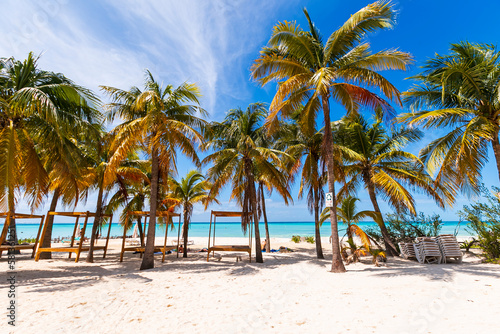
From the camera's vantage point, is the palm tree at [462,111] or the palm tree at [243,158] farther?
the palm tree at [243,158]

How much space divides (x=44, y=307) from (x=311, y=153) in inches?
477

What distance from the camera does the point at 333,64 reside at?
30.9 feet

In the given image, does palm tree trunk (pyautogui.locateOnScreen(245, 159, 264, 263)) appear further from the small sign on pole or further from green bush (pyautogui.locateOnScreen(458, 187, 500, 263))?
green bush (pyautogui.locateOnScreen(458, 187, 500, 263))

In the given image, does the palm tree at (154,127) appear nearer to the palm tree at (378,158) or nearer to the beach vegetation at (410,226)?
the palm tree at (378,158)

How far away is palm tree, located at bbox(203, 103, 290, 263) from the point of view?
12438mm

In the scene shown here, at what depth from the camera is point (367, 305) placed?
470cm

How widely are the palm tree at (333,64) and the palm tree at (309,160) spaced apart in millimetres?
3381

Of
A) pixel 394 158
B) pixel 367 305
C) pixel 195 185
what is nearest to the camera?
pixel 367 305

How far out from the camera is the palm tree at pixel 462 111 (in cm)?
875

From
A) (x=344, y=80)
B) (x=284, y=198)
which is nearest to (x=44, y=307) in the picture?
(x=284, y=198)

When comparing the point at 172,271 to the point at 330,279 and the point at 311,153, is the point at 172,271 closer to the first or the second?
the point at 330,279

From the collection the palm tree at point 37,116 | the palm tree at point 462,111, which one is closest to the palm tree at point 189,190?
the palm tree at point 37,116

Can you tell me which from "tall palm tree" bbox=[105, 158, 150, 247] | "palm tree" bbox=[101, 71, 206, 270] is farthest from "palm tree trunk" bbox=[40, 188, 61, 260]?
"palm tree" bbox=[101, 71, 206, 270]

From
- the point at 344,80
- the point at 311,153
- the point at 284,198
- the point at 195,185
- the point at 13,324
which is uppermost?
the point at 344,80
